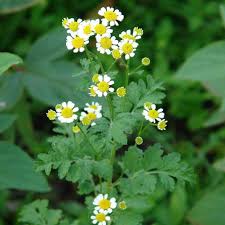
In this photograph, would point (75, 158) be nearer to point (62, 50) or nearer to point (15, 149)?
point (15, 149)

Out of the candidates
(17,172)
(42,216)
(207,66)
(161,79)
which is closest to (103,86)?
(42,216)

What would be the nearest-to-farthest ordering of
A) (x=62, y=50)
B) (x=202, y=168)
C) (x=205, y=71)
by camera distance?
(x=205, y=71)
(x=62, y=50)
(x=202, y=168)

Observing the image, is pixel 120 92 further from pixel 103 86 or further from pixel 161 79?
pixel 161 79

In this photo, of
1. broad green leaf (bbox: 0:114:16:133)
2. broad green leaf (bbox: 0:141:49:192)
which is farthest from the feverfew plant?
broad green leaf (bbox: 0:114:16:133)

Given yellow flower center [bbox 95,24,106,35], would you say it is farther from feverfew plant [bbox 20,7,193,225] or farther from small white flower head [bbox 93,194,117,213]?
small white flower head [bbox 93,194,117,213]

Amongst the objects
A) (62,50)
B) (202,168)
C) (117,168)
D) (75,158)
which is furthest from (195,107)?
(75,158)

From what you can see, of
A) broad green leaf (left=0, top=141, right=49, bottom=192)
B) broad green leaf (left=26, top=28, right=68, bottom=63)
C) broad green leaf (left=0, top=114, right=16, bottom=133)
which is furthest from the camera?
broad green leaf (left=26, top=28, right=68, bottom=63)

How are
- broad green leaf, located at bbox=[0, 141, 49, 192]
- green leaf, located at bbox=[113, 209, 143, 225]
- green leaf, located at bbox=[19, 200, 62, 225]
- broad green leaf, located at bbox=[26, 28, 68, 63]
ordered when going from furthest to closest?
1. broad green leaf, located at bbox=[26, 28, 68, 63]
2. broad green leaf, located at bbox=[0, 141, 49, 192]
3. green leaf, located at bbox=[19, 200, 62, 225]
4. green leaf, located at bbox=[113, 209, 143, 225]
